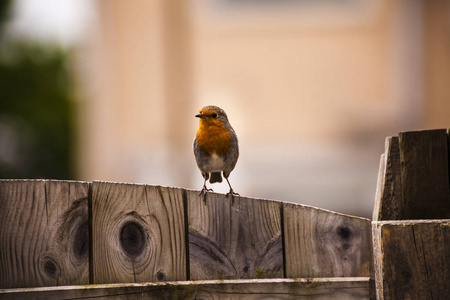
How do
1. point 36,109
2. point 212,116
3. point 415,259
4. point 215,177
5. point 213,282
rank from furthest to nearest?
1. point 36,109
2. point 215,177
3. point 212,116
4. point 213,282
5. point 415,259

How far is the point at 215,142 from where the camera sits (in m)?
3.29

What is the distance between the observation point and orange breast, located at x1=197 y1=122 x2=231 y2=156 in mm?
3287

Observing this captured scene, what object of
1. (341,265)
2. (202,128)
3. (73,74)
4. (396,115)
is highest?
(73,74)

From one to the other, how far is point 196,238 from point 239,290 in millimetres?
189

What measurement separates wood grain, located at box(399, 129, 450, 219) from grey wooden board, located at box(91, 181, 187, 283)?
65 cm

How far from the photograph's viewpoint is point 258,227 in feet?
6.56

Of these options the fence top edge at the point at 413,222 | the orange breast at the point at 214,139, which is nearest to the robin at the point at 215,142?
the orange breast at the point at 214,139

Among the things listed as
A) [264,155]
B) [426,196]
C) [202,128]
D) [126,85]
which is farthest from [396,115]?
[426,196]

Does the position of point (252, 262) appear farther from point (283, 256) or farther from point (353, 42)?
point (353, 42)

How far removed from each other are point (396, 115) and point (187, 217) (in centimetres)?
589

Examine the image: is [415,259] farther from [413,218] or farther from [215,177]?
[215,177]

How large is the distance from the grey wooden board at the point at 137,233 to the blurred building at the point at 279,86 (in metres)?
5.38

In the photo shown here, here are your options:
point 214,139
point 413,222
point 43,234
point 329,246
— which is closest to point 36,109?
point 214,139

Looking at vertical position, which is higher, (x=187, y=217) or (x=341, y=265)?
(x=187, y=217)
